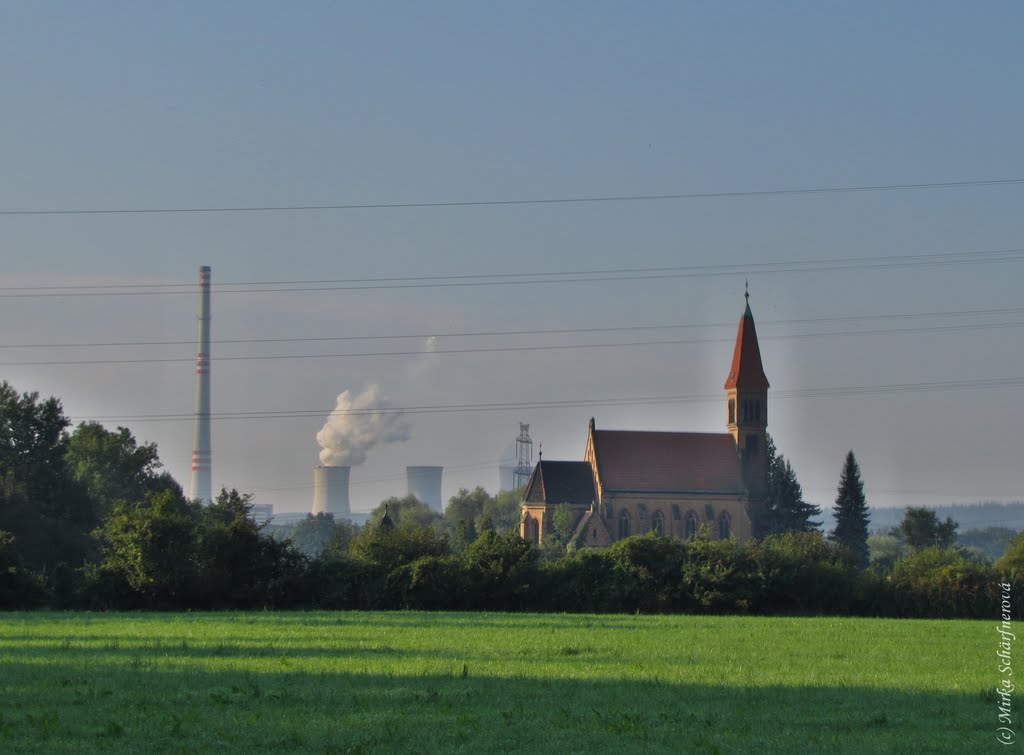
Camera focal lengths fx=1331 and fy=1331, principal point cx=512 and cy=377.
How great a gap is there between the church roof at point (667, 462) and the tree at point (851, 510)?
11.4 meters

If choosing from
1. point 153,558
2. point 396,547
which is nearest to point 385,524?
point 396,547

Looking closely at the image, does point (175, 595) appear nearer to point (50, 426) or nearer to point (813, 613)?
point (813, 613)

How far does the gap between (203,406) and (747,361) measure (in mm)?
70870

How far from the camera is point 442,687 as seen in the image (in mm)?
21125

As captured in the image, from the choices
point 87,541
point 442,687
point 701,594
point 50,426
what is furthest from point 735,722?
point 50,426

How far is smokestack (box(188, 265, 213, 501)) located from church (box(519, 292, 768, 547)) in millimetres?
46392

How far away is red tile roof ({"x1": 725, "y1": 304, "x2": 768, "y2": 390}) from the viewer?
155250 mm

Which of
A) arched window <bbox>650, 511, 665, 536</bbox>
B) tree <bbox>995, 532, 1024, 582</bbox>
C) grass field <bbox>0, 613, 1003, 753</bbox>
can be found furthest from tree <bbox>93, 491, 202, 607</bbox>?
arched window <bbox>650, 511, 665, 536</bbox>

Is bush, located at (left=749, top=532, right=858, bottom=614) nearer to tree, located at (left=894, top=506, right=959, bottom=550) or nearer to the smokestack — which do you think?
tree, located at (left=894, top=506, right=959, bottom=550)

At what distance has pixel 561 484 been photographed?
156m

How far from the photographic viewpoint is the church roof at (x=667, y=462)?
15412 cm

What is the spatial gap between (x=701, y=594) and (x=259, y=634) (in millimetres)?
25333

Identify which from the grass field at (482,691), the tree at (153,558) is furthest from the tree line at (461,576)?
the grass field at (482,691)

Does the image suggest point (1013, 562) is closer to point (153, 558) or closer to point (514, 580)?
point (514, 580)
